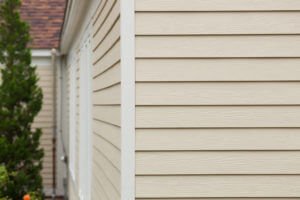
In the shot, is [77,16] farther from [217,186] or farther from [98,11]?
[217,186]

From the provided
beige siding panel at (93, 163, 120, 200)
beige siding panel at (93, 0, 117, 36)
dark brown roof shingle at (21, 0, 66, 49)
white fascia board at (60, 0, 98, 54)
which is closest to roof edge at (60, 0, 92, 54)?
white fascia board at (60, 0, 98, 54)

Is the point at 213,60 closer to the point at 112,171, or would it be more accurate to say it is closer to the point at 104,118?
the point at 112,171

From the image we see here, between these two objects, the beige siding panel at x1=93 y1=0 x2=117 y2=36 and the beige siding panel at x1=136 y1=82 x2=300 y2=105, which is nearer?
the beige siding panel at x1=136 y1=82 x2=300 y2=105

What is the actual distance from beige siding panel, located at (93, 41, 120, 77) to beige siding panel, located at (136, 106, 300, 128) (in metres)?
0.40

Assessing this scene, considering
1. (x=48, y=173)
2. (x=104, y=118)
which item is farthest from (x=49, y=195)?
(x=104, y=118)

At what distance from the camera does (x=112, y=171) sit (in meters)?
4.39

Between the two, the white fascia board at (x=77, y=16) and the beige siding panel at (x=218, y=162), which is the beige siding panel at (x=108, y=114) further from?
the white fascia board at (x=77, y=16)

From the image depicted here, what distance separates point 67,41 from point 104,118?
7.88 meters

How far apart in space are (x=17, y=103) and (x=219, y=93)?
386 inches

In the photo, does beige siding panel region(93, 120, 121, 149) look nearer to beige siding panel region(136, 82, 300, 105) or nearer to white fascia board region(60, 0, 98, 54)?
beige siding panel region(136, 82, 300, 105)

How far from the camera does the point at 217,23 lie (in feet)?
12.8

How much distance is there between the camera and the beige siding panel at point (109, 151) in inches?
159

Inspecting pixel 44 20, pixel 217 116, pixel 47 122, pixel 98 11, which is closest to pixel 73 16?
pixel 98 11

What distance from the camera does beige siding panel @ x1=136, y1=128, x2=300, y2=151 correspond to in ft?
12.6
